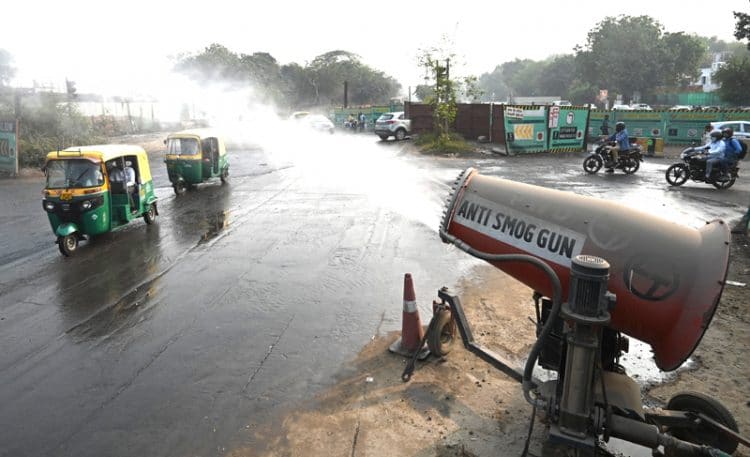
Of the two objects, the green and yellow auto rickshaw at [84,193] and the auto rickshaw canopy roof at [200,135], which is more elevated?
the auto rickshaw canopy roof at [200,135]

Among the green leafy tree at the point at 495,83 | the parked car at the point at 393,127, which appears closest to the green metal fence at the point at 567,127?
the parked car at the point at 393,127

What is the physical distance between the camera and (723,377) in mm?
4891

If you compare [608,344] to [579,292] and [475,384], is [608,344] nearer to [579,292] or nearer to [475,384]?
[579,292]

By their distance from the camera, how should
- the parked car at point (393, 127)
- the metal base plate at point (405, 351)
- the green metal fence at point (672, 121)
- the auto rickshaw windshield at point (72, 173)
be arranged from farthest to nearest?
the parked car at point (393, 127) → the green metal fence at point (672, 121) → the auto rickshaw windshield at point (72, 173) → the metal base plate at point (405, 351)

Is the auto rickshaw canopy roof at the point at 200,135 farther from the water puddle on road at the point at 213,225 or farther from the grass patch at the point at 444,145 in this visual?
the grass patch at the point at 444,145

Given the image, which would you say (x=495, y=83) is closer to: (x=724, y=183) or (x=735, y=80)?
(x=735, y=80)

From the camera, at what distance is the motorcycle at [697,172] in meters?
14.6

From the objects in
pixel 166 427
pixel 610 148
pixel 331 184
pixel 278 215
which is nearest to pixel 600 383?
pixel 166 427

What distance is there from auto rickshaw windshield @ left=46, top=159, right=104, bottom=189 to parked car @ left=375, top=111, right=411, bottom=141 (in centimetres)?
2289

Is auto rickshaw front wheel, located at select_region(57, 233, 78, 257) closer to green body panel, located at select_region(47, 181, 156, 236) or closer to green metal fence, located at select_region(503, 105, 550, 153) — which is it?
green body panel, located at select_region(47, 181, 156, 236)

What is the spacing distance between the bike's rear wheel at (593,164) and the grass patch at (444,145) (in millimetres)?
7700

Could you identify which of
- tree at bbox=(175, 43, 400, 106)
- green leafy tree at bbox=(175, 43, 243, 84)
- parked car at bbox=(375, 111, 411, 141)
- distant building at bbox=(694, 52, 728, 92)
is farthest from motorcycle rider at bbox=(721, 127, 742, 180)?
distant building at bbox=(694, 52, 728, 92)

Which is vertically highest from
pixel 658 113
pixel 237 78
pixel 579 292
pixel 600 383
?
pixel 237 78

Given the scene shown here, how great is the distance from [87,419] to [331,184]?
1258 centimetres
